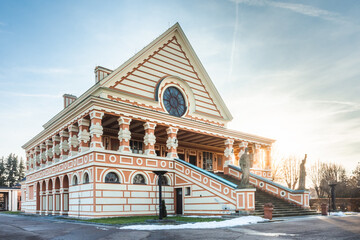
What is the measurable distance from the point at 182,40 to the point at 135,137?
9829 mm

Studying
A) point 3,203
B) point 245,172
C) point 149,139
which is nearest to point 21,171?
point 3,203

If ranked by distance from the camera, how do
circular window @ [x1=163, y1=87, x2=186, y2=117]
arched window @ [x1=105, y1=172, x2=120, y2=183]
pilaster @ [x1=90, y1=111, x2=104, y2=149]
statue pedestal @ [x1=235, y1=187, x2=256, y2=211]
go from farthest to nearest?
circular window @ [x1=163, y1=87, x2=186, y2=117] < arched window @ [x1=105, y1=172, x2=120, y2=183] < pilaster @ [x1=90, y1=111, x2=104, y2=149] < statue pedestal @ [x1=235, y1=187, x2=256, y2=211]

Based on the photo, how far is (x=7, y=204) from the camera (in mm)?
61625

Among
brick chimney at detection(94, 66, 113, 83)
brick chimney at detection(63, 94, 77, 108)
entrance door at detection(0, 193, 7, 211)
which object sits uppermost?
brick chimney at detection(94, 66, 113, 83)

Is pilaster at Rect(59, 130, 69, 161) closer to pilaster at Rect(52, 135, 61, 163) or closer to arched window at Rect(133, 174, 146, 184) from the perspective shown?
pilaster at Rect(52, 135, 61, 163)

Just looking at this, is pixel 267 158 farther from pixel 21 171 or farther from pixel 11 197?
pixel 21 171

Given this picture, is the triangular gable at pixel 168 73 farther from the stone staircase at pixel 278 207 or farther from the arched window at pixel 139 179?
the stone staircase at pixel 278 207

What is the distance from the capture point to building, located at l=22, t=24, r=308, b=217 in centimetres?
2302

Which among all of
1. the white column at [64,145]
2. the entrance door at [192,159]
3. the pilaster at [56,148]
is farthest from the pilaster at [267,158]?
the pilaster at [56,148]

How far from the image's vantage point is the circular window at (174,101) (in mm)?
29058

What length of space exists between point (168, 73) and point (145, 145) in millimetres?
7176

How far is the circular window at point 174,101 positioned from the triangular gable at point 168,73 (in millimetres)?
1320

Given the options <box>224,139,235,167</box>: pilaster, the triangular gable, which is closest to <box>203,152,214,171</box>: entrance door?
the triangular gable

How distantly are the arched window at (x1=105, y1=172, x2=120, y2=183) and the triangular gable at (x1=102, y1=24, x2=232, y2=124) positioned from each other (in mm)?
6443
